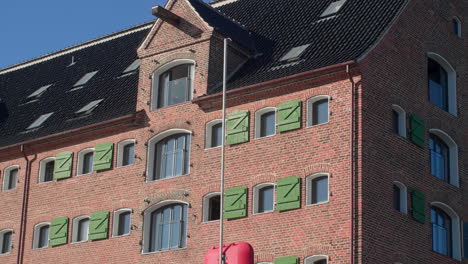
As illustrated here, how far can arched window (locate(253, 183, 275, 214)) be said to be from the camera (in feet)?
125

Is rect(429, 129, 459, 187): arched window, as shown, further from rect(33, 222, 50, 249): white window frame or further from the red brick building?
rect(33, 222, 50, 249): white window frame

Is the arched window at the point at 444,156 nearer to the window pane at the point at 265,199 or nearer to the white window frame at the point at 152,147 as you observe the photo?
the window pane at the point at 265,199

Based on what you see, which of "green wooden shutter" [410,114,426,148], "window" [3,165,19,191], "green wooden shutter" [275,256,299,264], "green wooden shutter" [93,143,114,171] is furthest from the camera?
"window" [3,165,19,191]

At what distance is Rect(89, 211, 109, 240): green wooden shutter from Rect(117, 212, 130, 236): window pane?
1.71 feet

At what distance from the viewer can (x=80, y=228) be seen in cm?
4450

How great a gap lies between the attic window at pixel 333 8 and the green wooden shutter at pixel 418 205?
8753 mm

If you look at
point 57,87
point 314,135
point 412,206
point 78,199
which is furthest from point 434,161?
point 57,87

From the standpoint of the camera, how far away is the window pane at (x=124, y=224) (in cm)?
4275

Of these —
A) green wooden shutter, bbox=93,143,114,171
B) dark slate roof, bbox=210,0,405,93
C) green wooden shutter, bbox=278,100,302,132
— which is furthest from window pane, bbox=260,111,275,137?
green wooden shutter, bbox=93,143,114,171

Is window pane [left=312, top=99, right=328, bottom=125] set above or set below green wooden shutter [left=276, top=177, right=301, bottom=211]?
above

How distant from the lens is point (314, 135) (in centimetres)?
3759

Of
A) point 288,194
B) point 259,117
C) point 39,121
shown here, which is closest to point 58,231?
point 39,121

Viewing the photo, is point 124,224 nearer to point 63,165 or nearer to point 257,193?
point 63,165

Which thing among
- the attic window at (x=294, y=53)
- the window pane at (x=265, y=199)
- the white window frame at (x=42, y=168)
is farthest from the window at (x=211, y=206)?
the white window frame at (x=42, y=168)
